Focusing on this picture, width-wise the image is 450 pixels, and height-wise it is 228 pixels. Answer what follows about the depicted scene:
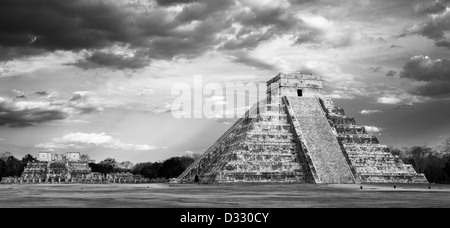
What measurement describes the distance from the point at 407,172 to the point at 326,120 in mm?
7530

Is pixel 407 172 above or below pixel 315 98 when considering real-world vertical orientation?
below

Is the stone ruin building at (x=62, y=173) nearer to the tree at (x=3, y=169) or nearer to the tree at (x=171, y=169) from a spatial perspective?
the tree at (x=171, y=169)

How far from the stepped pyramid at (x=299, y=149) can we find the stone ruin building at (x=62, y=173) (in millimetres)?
25365

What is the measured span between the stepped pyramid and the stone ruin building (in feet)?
83.2

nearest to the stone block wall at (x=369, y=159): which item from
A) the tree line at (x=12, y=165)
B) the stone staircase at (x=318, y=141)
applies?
the stone staircase at (x=318, y=141)

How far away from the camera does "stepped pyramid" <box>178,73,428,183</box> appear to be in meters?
34.5

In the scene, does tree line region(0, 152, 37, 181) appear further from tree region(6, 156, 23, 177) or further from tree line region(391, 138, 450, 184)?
tree line region(391, 138, 450, 184)

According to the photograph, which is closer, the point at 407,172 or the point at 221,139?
the point at 407,172

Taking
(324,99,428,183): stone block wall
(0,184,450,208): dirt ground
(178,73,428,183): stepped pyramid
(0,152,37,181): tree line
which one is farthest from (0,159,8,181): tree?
(0,184,450,208): dirt ground

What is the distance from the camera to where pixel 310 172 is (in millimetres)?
34719

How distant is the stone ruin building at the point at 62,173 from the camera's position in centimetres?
A: 6300
